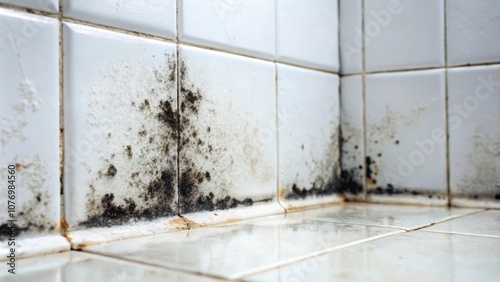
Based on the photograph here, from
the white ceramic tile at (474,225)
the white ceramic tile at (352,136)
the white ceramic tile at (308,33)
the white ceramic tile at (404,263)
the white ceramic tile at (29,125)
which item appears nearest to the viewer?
the white ceramic tile at (404,263)

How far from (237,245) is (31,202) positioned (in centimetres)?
26

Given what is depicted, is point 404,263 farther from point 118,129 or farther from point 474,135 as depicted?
point 474,135

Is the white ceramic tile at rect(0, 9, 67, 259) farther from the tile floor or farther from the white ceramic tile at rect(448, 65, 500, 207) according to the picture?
the white ceramic tile at rect(448, 65, 500, 207)

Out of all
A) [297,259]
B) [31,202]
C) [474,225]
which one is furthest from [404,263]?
[31,202]

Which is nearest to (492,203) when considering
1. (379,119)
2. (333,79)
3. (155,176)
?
(379,119)

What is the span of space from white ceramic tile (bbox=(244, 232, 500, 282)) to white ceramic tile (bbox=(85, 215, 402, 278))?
1.4 inches

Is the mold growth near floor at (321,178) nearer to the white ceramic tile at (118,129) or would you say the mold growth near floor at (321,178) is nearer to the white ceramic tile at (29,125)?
the white ceramic tile at (118,129)

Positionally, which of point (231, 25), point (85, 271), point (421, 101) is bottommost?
point (85, 271)

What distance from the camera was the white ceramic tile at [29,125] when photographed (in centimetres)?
59

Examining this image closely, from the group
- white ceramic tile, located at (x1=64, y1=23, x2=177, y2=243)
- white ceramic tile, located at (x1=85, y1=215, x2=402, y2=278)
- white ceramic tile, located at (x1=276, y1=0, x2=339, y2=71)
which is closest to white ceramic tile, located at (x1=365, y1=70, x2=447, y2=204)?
white ceramic tile, located at (x1=276, y1=0, x2=339, y2=71)

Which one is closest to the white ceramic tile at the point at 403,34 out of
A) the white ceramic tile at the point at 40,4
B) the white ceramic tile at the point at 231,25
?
the white ceramic tile at the point at 231,25

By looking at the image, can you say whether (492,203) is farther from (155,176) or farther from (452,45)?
(155,176)

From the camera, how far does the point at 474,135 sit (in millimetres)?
1034

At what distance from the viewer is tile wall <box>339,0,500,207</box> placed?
40.3 inches
